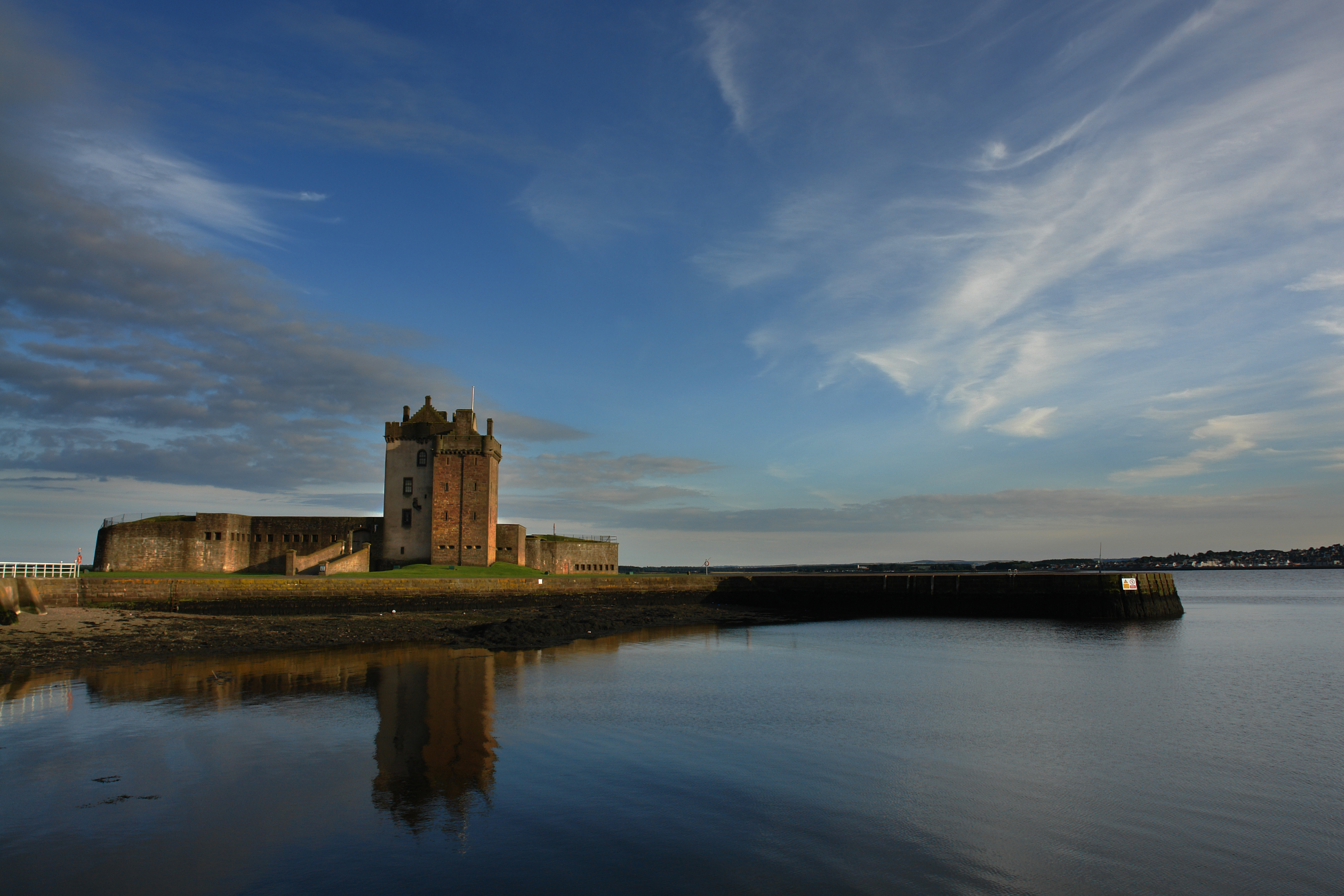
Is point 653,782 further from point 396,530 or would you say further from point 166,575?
point 396,530

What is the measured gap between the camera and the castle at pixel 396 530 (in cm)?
4559

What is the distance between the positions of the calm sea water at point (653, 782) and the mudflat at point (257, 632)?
3.21 m

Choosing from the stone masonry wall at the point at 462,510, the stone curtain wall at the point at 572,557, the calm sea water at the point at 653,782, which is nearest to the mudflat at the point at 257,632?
the calm sea water at the point at 653,782

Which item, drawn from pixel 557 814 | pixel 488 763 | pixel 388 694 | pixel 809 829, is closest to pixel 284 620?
pixel 388 694

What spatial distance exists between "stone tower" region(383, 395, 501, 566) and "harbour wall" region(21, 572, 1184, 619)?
24.7 ft

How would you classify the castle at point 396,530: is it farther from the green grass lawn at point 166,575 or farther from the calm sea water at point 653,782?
the calm sea water at point 653,782

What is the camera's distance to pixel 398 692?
1664cm

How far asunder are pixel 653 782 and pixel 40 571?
36.5 metres

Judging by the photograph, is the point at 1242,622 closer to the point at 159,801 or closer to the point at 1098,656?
the point at 1098,656

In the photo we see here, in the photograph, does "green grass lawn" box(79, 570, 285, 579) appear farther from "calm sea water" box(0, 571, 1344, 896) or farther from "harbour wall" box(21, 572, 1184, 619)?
"calm sea water" box(0, 571, 1344, 896)

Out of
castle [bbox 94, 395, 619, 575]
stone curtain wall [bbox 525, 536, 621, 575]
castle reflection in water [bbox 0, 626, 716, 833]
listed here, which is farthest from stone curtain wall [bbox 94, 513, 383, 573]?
castle reflection in water [bbox 0, 626, 716, 833]

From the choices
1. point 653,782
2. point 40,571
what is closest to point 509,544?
point 40,571

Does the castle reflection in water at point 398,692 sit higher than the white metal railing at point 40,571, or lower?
lower

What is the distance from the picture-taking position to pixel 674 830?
8.68 metres
